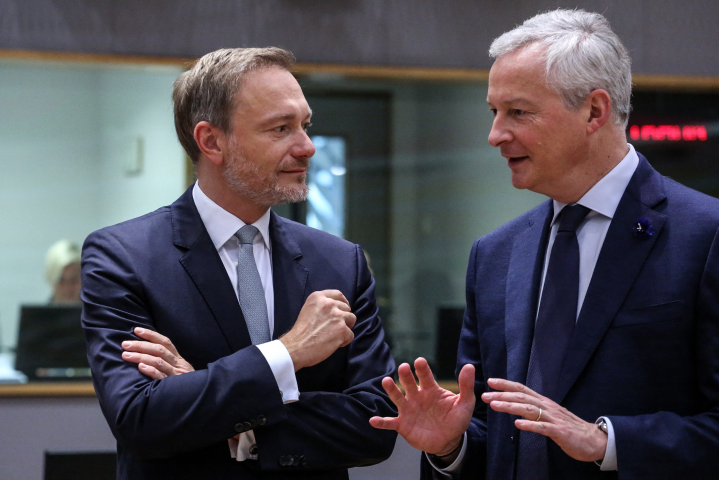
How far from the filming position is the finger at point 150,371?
5.85 feet

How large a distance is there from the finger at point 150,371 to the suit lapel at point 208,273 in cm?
20

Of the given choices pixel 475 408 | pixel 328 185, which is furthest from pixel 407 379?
pixel 328 185

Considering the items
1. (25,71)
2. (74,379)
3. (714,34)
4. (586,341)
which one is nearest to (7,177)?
(25,71)

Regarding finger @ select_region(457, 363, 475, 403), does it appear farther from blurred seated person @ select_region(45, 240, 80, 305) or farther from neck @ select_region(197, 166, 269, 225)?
Answer: blurred seated person @ select_region(45, 240, 80, 305)

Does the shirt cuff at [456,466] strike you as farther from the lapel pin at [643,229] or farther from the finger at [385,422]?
the lapel pin at [643,229]

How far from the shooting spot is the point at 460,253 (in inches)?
179

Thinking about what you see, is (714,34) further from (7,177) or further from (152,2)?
(7,177)

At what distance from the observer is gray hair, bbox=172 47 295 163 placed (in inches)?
82.6

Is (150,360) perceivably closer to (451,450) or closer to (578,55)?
(451,450)

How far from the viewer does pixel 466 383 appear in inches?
72.4

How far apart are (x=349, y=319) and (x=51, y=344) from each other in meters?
2.77

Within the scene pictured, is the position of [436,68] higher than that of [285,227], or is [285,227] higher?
[436,68]

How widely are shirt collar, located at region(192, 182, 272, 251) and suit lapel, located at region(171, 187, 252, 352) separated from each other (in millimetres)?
22

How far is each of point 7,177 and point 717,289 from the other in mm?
3717
